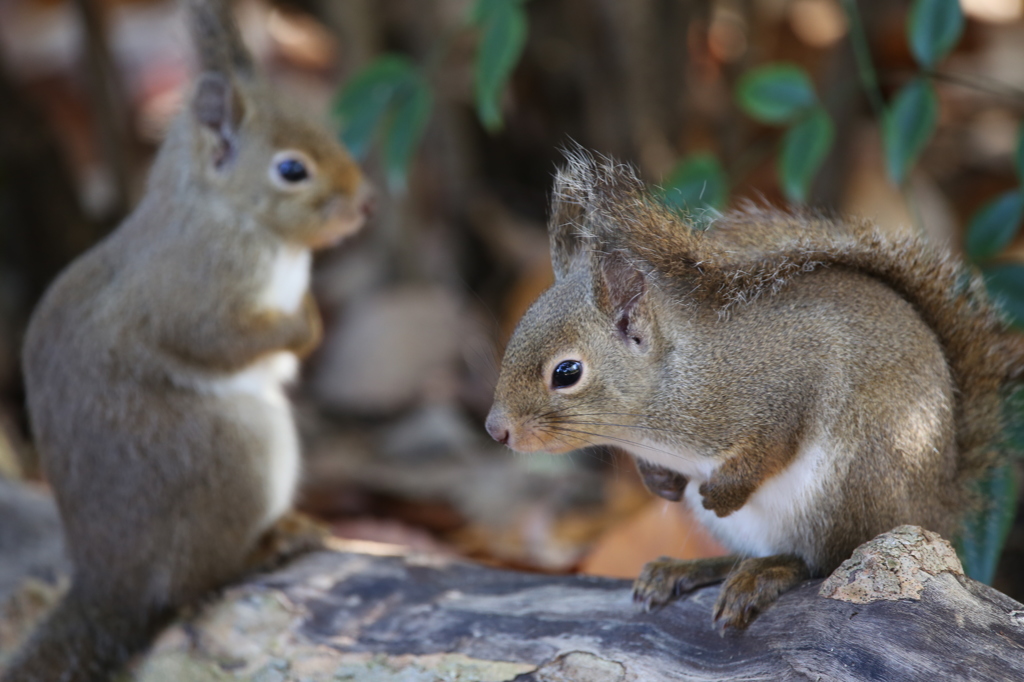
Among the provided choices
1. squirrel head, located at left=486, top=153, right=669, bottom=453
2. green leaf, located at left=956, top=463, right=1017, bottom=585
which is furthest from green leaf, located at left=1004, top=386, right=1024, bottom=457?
squirrel head, located at left=486, top=153, right=669, bottom=453

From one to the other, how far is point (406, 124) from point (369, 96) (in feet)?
0.41

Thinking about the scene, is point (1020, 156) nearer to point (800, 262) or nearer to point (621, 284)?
point (800, 262)

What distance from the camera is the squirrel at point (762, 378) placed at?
1359 millimetres

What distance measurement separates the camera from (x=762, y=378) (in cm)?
139

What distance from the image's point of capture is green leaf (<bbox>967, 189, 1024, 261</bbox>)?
1841 millimetres

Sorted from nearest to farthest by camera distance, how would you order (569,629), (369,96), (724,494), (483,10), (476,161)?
1. (724,494)
2. (569,629)
3. (483,10)
4. (369,96)
5. (476,161)

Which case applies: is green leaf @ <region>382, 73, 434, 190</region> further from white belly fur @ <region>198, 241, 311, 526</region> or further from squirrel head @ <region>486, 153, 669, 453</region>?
squirrel head @ <region>486, 153, 669, 453</region>

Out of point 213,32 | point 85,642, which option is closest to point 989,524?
point 85,642

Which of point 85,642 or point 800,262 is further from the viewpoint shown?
point 85,642

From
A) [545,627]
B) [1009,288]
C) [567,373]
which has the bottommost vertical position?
[545,627]

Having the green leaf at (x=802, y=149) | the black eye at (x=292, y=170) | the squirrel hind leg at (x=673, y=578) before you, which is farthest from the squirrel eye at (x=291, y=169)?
the squirrel hind leg at (x=673, y=578)

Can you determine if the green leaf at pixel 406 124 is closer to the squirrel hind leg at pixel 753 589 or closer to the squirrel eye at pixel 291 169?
the squirrel eye at pixel 291 169

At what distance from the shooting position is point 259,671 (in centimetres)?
163

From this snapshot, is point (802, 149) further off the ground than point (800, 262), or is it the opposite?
point (802, 149)
